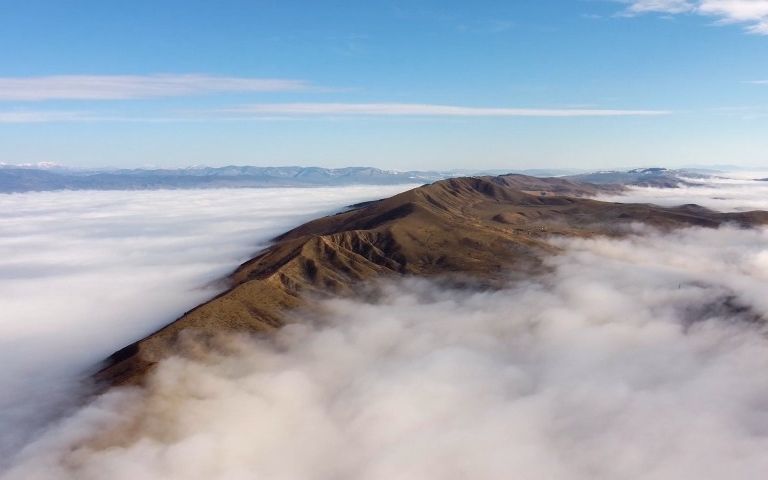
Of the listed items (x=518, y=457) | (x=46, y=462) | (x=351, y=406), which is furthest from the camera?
(x=351, y=406)

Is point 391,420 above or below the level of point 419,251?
below

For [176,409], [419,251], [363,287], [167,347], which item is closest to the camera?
[176,409]

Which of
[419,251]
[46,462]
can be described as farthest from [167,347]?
[419,251]

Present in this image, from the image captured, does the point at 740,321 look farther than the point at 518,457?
Yes

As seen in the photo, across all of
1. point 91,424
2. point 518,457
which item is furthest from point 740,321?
point 91,424

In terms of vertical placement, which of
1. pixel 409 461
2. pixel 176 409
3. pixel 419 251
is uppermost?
pixel 419 251

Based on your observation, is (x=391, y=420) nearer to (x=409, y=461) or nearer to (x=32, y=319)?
(x=409, y=461)

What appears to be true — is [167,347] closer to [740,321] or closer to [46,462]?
[46,462]

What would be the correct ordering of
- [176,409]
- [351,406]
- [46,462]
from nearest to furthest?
[46,462] → [176,409] → [351,406]

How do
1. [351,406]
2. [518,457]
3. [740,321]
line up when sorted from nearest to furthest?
[518,457]
[351,406]
[740,321]
